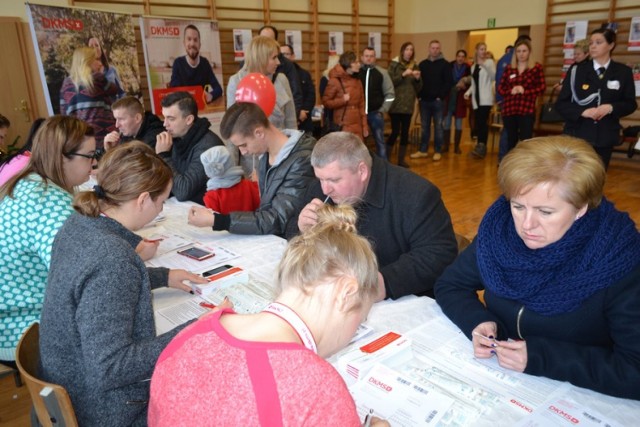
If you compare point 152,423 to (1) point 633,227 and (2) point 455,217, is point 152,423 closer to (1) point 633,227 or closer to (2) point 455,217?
(1) point 633,227

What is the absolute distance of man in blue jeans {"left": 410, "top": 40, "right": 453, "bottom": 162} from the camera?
24.6 feet

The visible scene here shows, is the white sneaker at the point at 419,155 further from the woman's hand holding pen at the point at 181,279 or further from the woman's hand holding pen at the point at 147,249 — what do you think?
the woman's hand holding pen at the point at 181,279

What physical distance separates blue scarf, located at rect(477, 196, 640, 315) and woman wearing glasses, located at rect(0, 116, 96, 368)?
1499 millimetres

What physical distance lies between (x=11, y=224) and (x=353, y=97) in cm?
499

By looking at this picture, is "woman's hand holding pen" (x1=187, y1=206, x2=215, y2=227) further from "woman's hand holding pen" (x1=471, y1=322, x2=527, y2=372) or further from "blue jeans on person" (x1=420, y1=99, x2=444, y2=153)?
"blue jeans on person" (x1=420, y1=99, x2=444, y2=153)

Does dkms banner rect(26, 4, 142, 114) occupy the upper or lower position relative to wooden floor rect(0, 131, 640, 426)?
upper

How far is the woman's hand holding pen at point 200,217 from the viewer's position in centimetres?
230

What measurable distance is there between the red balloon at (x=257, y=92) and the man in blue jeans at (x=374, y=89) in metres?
3.13

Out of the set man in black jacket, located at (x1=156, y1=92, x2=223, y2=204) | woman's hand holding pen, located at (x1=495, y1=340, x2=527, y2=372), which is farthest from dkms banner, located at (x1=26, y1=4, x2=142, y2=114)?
woman's hand holding pen, located at (x1=495, y1=340, x2=527, y2=372)

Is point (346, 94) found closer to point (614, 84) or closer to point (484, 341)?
point (614, 84)

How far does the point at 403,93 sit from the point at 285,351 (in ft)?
22.3

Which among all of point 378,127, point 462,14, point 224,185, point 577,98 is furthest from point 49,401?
point 462,14

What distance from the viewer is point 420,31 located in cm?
920

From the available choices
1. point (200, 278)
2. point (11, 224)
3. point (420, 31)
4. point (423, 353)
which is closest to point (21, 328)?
point (11, 224)
